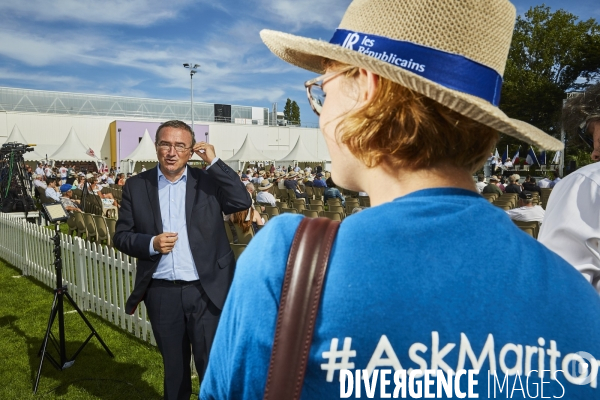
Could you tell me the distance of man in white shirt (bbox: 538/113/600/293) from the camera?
1654mm

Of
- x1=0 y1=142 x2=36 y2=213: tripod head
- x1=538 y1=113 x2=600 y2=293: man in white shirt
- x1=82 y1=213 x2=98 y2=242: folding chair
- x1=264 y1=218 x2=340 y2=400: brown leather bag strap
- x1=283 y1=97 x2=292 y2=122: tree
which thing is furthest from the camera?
x1=283 y1=97 x2=292 y2=122: tree

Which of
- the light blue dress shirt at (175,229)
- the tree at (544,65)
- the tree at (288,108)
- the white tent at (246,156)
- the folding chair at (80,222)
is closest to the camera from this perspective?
the light blue dress shirt at (175,229)

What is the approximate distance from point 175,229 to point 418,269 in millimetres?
2799

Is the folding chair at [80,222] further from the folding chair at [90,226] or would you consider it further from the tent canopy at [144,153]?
the tent canopy at [144,153]

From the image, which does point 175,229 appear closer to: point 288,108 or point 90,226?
point 90,226

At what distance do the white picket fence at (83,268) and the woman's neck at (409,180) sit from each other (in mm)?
4998

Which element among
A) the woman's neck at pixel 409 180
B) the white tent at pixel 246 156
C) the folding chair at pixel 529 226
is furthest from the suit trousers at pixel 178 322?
the white tent at pixel 246 156

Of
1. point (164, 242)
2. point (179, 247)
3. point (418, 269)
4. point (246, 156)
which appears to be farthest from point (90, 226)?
point (246, 156)

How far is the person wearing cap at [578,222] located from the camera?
65.2 inches

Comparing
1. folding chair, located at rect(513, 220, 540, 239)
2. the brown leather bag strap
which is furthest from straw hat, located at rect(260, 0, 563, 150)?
folding chair, located at rect(513, 220, 540, 239)

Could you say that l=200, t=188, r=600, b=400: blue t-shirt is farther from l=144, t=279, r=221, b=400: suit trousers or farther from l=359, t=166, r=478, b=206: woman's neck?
l=144, t=279, r=221, b=400: suit trousers

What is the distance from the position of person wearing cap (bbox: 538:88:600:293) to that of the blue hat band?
1105mm

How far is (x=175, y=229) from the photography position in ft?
10.7

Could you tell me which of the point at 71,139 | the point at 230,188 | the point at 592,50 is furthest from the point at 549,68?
the point at 230,188
